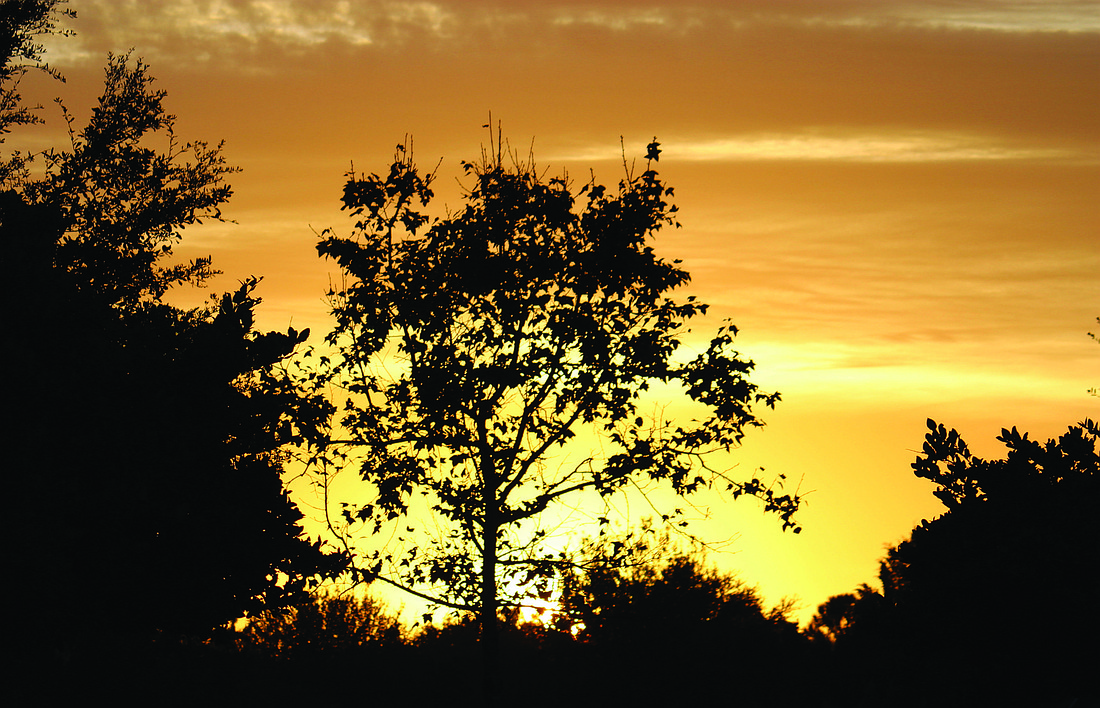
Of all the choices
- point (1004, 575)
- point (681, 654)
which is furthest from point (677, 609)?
point (1004, 575)

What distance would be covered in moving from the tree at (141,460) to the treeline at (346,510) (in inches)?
2.0

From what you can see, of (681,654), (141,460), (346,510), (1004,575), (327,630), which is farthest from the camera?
(327,630)

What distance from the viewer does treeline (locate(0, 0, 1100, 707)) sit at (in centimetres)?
883

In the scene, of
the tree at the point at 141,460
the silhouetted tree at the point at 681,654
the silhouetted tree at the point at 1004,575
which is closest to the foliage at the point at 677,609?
the silhouetted tree at the point at 681,654

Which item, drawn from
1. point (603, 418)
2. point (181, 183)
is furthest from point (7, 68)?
point (603, 418)

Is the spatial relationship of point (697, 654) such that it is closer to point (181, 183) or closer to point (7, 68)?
point (181, 183)

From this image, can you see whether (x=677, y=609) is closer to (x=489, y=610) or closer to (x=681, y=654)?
(x=681, y=654)

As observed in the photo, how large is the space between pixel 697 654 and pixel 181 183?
23788 mm

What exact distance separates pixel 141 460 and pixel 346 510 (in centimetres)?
636

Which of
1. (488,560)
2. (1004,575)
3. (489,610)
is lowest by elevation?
(1004,575)

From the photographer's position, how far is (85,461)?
17078mm

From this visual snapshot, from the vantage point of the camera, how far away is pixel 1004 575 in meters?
8.41

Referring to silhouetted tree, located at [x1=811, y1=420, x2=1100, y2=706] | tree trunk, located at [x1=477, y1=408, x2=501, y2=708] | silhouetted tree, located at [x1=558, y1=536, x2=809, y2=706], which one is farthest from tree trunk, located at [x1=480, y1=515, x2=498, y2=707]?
silhouetted tree, located at [x1=811, y1=420, x2=1100, y2=706]

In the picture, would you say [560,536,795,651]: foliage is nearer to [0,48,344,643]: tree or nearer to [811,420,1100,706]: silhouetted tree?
[0,48,344,643]: tree
